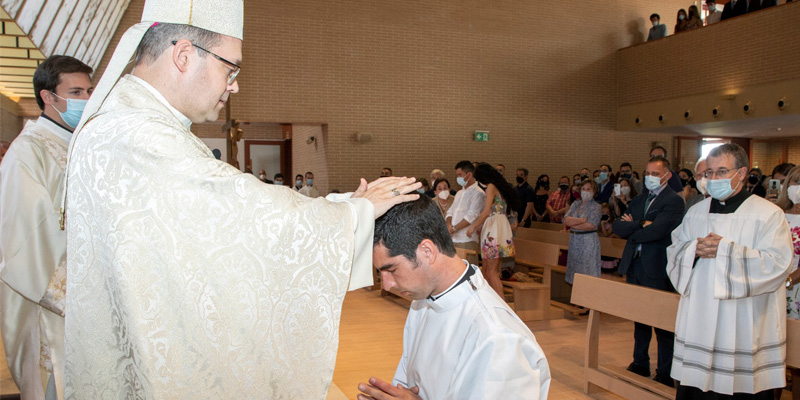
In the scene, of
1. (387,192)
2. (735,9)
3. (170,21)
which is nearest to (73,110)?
(170,21)

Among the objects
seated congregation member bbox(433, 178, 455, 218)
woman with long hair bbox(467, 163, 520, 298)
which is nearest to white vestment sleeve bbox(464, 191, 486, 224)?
woman with long hair bbox(467, 163, 520, 298)

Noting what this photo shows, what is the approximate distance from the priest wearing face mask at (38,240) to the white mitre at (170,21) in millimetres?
874

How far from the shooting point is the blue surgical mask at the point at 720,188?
3646mm

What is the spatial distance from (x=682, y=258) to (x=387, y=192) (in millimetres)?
2881

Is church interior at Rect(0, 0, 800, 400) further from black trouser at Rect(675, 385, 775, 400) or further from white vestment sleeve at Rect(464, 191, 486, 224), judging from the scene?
black trouser at Rect(675, 385, 775, 400)

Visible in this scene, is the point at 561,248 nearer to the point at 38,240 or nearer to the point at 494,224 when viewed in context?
the point at 494,224

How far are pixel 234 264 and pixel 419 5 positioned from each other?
13542mm

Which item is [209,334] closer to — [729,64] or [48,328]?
[48,328]

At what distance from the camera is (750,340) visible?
345cm

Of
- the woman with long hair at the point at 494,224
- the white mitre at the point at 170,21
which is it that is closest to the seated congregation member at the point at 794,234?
the woman with long hair at the point at 494,224

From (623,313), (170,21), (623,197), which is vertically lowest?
(623,313)

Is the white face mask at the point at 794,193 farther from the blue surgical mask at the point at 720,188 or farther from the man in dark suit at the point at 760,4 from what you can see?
the man in dark suit at the point at 760,4

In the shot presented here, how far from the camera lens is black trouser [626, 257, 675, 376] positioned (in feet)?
14.7

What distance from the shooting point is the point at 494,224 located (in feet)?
21.8
